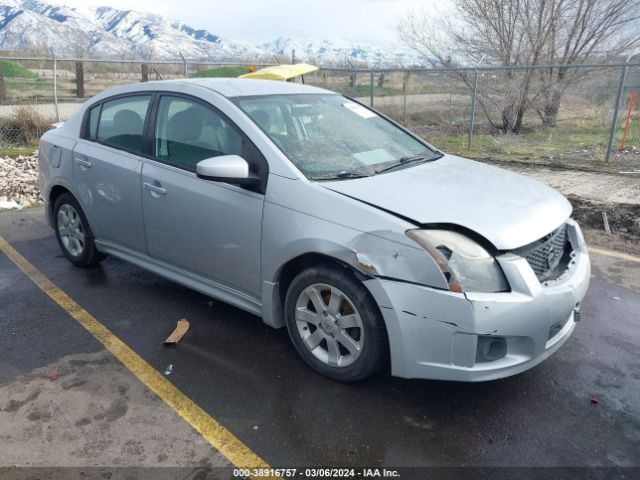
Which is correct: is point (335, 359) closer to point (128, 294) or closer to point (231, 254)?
point (231, 254)

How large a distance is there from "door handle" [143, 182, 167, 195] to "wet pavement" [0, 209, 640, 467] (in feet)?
3.07

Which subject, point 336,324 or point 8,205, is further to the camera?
point 8,205

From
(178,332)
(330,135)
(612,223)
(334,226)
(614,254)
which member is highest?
(330,135)

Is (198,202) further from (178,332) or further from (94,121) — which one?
(94,121)

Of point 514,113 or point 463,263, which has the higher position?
point 514,113

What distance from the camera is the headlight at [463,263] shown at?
269 cm

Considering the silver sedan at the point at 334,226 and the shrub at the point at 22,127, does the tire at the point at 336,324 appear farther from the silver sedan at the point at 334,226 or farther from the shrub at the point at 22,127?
the shrub at the point at 22,127

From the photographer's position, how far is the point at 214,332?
387 centimetres

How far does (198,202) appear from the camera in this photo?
363 centimetres

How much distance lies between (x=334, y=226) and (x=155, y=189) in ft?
5.14

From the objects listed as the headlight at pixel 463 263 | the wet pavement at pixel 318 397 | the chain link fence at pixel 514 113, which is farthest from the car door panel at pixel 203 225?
the chain link fence at pixel 514 113

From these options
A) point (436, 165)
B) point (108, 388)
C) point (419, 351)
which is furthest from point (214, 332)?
point (436, 165)

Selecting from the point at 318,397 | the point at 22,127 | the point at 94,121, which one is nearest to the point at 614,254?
the point at 318,397

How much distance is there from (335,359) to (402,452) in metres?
0.69
